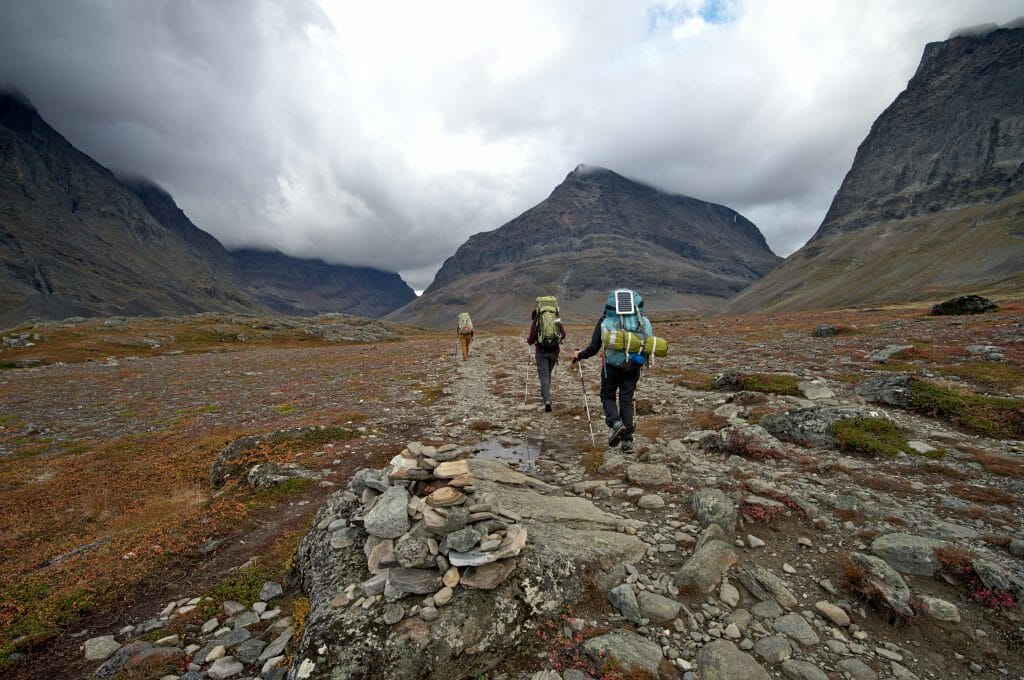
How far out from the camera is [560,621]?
5566 millimetres

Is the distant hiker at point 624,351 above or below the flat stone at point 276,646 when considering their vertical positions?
above

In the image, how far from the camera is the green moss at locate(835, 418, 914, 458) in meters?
9.49

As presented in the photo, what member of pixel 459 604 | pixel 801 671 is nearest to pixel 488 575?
pixel 459 604

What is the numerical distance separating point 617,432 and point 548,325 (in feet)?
21.9

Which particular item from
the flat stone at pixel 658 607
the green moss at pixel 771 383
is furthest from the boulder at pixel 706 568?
the green moss at pixel 771 383

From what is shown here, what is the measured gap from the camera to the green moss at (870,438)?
9492 millimetres

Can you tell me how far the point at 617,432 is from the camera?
37.2ft

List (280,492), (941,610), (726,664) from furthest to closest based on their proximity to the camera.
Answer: (280,492)
(941,610)
(726,664)

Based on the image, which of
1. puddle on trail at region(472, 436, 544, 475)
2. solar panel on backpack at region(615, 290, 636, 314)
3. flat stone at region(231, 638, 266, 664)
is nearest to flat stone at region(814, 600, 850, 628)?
puddle on trail at region(472, 436, 544, 475)

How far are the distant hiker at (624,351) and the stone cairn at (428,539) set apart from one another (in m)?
5.58

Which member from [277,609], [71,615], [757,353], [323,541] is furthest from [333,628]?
[757,353]

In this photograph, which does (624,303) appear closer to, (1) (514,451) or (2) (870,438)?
(1) (514,451)

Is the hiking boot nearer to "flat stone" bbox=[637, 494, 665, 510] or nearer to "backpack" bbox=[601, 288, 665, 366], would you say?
"backpack" bbox=[601, 288, 665, 366]

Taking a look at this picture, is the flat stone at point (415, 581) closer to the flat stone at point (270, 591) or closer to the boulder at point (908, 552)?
the flat stone at point (270, 591)
